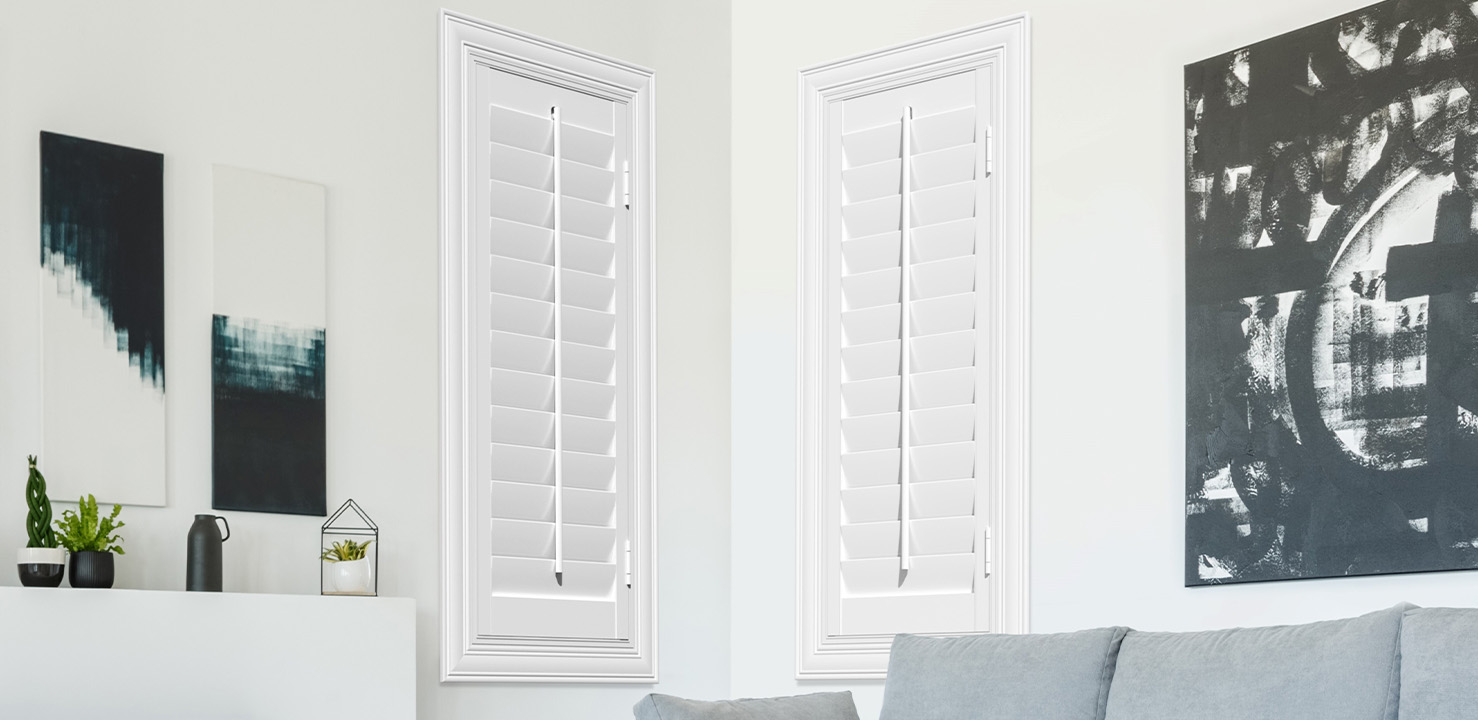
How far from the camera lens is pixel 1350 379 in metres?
3.26

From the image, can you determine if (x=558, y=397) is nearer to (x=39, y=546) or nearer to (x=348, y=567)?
(x=348, y=567)

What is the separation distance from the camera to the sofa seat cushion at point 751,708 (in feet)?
9.26

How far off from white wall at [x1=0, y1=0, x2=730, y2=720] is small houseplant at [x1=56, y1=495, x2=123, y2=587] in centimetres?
15

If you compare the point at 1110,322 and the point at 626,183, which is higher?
the point at 626,183

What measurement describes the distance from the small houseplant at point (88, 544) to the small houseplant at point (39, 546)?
0.08ft

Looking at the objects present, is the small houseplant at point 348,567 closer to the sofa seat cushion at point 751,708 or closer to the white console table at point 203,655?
the white console table at point 203,655

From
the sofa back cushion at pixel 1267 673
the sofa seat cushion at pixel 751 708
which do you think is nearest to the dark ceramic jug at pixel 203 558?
the sofa seat cushion at pixel 751 708

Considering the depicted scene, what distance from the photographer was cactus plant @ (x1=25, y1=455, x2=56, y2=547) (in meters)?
3.08

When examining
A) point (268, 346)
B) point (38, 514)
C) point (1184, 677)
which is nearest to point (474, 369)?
point (268, 346)

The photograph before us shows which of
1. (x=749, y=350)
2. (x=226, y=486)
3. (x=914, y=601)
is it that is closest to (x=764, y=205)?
(x=749, y=350)

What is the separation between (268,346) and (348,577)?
61 cm

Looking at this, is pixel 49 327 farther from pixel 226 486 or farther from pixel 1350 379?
pixel 1350 379

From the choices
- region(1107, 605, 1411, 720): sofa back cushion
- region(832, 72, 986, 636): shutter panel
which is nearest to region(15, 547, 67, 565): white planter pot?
region(832, 72, 986, 636): shutter panel

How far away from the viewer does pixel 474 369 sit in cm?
408
